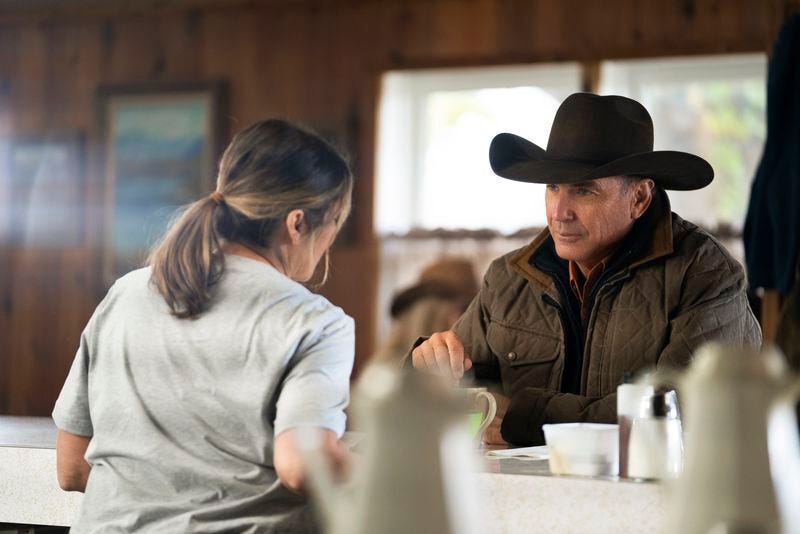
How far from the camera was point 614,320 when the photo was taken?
2459 mm

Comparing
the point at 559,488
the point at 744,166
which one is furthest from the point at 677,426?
the point at 744,166

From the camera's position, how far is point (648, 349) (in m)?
2.42

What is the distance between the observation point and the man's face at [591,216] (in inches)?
98.5

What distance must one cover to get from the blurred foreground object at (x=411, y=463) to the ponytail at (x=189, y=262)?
777 millimetres

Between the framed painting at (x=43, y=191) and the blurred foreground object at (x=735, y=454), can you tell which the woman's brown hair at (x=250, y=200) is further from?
the framed painting at (x=43, y=191)

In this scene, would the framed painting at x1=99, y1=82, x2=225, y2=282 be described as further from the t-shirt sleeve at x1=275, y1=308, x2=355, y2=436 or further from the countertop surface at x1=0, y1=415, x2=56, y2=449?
the t-shirt sleeve at x1=275, y1=308, x2=355, y2=436

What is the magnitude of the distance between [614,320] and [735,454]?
1.61m

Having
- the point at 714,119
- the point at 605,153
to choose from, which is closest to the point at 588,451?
the point at 605,153

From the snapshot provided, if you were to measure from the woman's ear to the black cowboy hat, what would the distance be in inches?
34.1

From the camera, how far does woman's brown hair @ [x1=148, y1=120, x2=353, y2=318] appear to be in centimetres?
161

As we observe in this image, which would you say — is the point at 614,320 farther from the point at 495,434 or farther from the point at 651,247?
the point at 495,434

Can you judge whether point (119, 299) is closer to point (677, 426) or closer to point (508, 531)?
point (508, 531)

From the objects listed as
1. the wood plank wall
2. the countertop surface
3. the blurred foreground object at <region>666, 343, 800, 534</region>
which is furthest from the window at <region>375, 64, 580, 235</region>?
the blurred foreground object at <region>666, 343, 800, 534</region>

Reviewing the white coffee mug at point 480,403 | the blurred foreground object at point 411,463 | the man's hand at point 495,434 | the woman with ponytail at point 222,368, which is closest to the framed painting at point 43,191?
the man's hand at point 495,434
